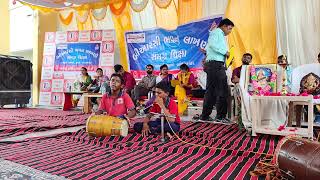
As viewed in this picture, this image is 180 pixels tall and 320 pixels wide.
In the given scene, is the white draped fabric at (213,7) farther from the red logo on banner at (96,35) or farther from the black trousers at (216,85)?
the red logo on banner at (96,35)

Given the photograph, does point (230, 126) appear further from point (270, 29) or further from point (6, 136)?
point (6, 136)

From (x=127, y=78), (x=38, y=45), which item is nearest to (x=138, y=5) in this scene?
(x=127, y=78)

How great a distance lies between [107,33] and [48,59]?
6.21ft

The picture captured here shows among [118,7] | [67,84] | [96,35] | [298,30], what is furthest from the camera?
[67,84]

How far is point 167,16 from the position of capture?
21.9 ft

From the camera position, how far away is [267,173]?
191 centimetres

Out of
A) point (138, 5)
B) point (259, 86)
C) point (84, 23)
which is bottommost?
point (259, 86)

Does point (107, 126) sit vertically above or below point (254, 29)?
below

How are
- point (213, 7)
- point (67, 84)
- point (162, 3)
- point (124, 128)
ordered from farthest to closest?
point (67, 84)
point (162, 3)
point (213, 7)
point (124, 128)

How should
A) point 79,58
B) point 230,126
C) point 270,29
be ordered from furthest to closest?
1. point 79,58
2. point 270,29
3. point 230,126

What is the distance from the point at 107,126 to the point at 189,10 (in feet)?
12.5

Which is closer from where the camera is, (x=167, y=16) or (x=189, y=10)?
(x=189, y=10)

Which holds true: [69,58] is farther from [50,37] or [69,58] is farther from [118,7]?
[118,7]

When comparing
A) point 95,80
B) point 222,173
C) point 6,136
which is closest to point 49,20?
point 95,80
